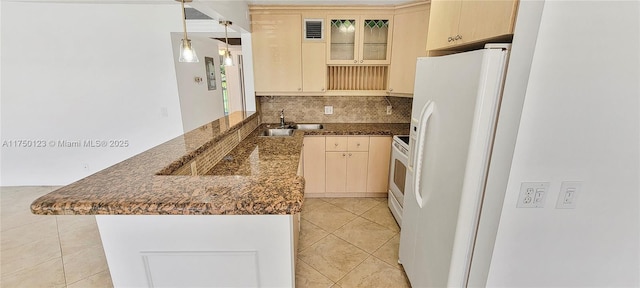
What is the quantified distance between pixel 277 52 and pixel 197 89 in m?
1.54

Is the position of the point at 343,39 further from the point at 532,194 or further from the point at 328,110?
the point at 532,194

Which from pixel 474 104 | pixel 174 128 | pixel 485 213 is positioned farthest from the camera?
pixel 174 128

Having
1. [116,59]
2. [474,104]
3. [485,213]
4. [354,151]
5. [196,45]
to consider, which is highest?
[196,45]

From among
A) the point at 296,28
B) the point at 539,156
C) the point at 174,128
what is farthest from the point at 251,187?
the point at 174,128

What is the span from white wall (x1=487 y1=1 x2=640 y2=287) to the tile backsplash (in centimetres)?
227

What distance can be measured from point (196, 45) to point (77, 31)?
126 cm

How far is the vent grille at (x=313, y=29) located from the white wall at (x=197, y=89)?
1568 mm

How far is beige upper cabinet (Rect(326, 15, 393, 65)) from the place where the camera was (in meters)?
2.87

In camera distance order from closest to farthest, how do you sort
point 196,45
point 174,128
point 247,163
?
1. point 247,163
2. point 174,128
3. point 196,45

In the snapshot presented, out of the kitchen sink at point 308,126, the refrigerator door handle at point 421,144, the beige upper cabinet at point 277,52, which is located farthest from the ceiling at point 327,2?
the refrigerator door handle at point 421,144

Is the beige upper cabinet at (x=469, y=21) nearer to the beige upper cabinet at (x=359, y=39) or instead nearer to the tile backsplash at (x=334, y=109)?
the beige upper cabinet at (x=359, y=39)

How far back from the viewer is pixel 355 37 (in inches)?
115

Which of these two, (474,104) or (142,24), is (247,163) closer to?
(474,104)

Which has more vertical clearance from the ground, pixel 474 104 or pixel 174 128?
pixel 474 104
